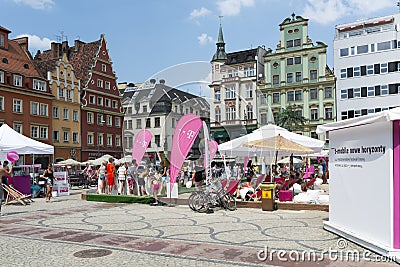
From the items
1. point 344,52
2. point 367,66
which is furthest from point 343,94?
point 344,52

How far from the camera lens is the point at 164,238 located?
376 inches

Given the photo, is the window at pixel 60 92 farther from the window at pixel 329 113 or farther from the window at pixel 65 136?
the window at pixel 329 113

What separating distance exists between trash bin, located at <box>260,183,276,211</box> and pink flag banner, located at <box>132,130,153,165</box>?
5.61 metres

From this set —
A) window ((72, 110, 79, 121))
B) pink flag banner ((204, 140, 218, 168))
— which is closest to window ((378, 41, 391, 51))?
window ((72, 110, 79, 121))

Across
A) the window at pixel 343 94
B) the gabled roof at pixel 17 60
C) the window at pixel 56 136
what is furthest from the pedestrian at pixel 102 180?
the window at pixel 343 94

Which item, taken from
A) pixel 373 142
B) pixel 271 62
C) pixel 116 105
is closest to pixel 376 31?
pixel 271 62

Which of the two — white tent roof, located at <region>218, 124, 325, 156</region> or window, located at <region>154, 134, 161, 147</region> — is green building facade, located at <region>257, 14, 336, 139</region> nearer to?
white tent roof, located at <region>218, 124, 325, 156</region>

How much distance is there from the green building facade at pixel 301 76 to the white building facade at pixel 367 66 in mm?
1810

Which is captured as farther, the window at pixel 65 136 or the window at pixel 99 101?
the window at pixel 99 101

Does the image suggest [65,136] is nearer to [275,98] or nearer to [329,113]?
[275,98]

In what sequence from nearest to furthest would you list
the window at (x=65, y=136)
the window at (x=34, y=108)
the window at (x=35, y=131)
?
the window at (x=35, y=131), the window at (x=34, y=108), the window at (x=65, y=136)

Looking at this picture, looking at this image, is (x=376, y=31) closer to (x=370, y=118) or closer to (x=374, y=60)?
(x=374, y=60)

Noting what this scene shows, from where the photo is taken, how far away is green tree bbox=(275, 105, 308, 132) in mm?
53469

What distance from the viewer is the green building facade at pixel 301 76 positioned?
53031mm
